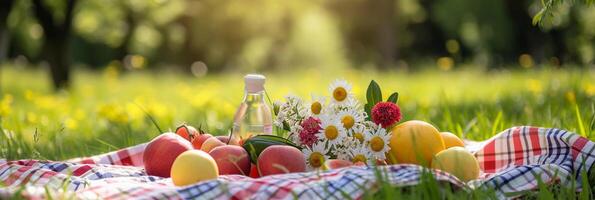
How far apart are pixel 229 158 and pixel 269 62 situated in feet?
71.7

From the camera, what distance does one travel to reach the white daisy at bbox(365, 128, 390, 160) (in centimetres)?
264

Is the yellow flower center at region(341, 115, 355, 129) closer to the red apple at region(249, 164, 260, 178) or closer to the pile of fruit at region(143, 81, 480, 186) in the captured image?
the pile of fruit at region(143, 81, 480, 186)

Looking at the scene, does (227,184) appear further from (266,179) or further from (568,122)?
(568,122)

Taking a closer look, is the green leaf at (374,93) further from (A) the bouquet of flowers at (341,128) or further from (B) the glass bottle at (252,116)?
(B) the glass bottle at (252,116)

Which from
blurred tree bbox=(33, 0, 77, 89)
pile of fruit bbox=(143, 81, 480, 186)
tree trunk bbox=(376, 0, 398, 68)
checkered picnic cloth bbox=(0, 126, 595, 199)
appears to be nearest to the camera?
checkered picnic cloth bbox=(0, 126, 595, 199)

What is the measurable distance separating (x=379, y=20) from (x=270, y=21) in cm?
537

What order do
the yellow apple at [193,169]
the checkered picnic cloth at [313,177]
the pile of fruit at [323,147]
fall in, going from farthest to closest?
the pile of fruit at [323,147] < the yellow apple at [193,169] < the checkered picnic cloth at [313,177]

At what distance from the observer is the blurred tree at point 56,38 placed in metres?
10.8

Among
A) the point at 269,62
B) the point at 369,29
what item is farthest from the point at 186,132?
the point at 369,29

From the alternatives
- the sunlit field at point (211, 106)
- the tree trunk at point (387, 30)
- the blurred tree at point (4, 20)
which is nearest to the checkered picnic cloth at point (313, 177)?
the sunlit field at point (211, 106)

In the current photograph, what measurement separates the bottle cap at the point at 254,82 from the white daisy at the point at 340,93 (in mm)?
251

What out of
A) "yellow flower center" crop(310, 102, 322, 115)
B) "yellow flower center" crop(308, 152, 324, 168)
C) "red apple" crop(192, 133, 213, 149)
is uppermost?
"yellow flower center" crop(310, 102, 322, 115)

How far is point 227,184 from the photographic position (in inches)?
88.7

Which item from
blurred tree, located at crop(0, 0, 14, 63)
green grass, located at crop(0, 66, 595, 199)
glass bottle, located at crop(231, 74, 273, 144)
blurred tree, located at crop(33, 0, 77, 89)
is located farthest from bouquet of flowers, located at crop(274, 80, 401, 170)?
blurred tree, located at crop(33, 0, 77, 89)
